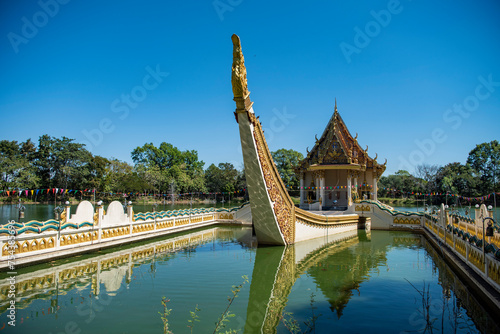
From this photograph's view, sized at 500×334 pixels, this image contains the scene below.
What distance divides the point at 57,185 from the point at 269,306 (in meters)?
34.9

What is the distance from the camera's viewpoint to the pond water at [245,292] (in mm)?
3955

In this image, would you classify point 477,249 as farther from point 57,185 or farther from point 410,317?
point 57,185

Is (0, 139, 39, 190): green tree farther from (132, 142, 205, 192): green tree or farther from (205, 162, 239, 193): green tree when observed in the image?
(205, 162, 239, 193): green tree

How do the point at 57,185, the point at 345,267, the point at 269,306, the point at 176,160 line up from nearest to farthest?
1. the point at 269,306
2. the point at 345,267
3. the point at 57,185
4. the point at 176,160

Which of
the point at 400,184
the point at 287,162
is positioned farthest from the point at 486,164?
the point at 287,162

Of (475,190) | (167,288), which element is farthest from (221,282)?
(475,190)

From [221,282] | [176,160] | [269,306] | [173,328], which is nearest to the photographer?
[173,328]

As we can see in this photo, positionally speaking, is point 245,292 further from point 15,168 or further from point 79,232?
point 15,168

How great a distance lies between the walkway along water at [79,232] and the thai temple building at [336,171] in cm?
857

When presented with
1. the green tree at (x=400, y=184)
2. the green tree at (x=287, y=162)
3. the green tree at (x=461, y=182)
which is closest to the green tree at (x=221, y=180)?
the green tree at (x=287, y=162)

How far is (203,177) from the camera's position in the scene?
43.4 metres

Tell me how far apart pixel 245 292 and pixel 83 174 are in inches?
1296

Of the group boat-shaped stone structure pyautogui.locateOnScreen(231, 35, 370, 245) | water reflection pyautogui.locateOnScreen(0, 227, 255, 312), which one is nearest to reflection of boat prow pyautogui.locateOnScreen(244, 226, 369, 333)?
boat-shaped stone structure pyautogui.locateOnScreen(231, 35, 370, 245)

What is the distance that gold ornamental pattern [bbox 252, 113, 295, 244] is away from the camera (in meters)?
8.06
